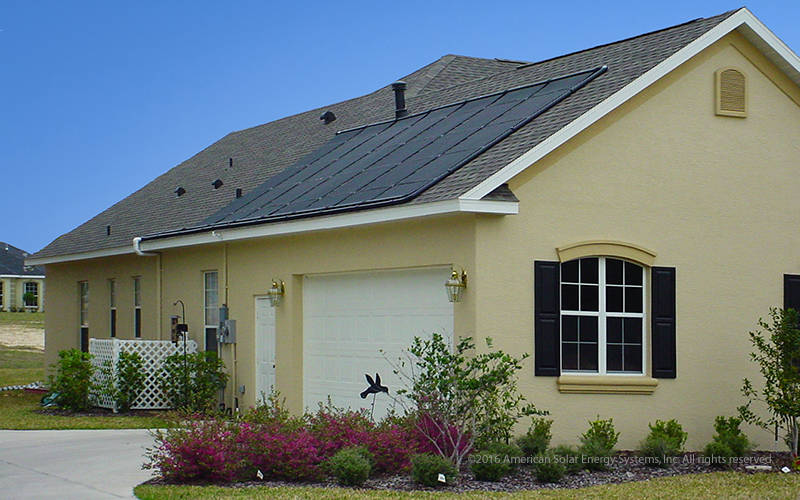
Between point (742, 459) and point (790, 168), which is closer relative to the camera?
point (742, 459)

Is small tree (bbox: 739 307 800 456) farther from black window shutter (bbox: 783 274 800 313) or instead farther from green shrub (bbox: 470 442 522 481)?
green shrub (bbox: 470 442 522 481)

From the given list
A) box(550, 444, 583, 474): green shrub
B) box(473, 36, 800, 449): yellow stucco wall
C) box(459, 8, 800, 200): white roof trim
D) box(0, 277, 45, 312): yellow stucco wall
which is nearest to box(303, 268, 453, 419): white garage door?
box(473, 36, 800, 449): yellow stucco wall

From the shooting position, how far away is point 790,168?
15508 millimetres

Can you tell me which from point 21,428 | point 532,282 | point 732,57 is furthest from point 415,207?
point 21,428

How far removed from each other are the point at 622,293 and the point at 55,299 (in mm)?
18701

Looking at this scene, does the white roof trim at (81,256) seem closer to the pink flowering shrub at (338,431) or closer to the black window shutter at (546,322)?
the pink flowering shrub at (338,431)

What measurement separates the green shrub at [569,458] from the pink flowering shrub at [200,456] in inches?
139

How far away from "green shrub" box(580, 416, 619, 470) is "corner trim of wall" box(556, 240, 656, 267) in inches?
82.3

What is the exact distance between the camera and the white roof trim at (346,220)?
13.0 meters

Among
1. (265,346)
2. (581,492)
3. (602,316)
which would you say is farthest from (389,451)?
(265,346)

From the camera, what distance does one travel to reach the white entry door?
17.9 m

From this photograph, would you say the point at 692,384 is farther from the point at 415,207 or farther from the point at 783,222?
the point at 415,207

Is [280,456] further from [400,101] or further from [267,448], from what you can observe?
[400,101]

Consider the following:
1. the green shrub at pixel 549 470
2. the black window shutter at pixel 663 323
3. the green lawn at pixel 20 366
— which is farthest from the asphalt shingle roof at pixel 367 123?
the green lawn at pixel 20 366
